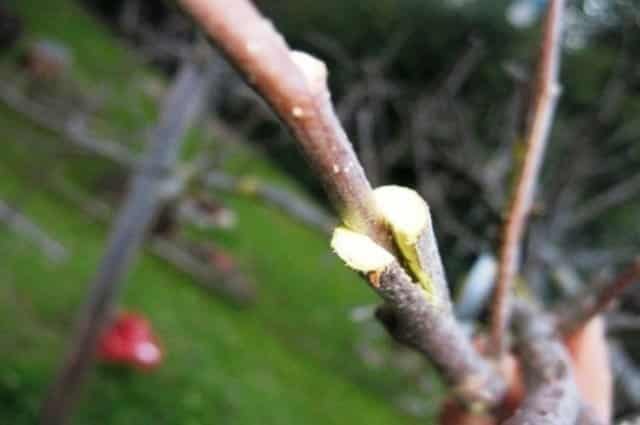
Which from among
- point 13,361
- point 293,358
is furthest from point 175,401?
point 293,358

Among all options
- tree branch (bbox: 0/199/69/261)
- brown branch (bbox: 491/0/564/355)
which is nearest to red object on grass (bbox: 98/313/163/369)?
tree branch (bbox: 0/199/69/261)

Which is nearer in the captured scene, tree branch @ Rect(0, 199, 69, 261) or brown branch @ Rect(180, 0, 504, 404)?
brown branch @ Rect(180, 0, 504, 404)

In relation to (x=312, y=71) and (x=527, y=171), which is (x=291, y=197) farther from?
(x=312, y=71)

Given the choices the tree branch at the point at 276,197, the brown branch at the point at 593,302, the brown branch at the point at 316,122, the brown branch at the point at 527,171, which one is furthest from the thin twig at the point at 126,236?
the brown branch at the point at 316,122

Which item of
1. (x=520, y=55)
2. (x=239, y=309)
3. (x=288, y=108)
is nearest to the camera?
(x=288, y=108)

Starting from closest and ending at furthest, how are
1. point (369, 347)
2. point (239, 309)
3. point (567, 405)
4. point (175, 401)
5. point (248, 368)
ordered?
point (567, 405) < point (175, 401) < point (248, 368) < point (239, 309) < point (369, 347)

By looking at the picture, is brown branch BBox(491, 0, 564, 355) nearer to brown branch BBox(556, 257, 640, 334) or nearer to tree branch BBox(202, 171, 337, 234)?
brown branch BBox(556, 257, 640, 334)

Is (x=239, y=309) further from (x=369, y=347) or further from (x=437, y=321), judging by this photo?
(x=437, y=321)
